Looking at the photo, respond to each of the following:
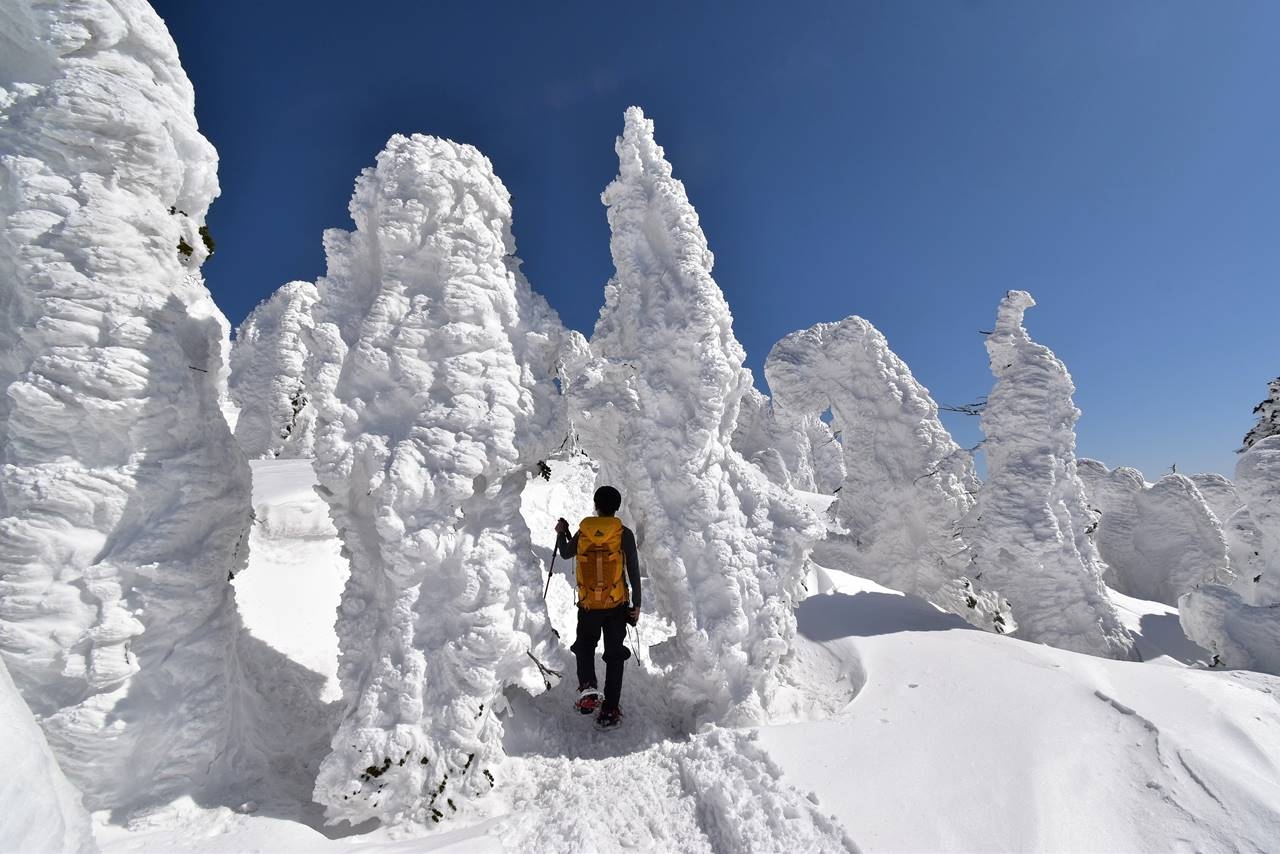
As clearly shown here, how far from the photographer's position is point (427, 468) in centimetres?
442

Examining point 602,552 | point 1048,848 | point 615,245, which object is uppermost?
point 615,245

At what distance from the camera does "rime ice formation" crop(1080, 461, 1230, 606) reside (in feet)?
43.0

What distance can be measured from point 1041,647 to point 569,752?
4.71 metres

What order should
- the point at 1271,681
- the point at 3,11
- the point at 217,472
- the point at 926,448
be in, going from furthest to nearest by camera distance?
the point at 926,448 < the point at 1271,681 < the point at 217,472 < the point at 3,11

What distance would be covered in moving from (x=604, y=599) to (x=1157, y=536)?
617 inches

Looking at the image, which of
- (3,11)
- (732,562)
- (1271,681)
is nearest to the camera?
(3,11)

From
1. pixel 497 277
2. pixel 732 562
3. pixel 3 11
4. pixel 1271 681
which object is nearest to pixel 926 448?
pixel 1271 681

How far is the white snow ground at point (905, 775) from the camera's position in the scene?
122 inches

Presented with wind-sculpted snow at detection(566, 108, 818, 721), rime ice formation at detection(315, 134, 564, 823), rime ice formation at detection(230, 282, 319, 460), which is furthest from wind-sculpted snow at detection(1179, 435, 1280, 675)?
rime ice formation at detection(230, 282, 319, 460)

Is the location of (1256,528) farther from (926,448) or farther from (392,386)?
(392,386)

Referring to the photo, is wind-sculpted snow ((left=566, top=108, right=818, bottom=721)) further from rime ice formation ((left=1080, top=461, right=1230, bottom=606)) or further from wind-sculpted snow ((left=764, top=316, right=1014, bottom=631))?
rime ice formation ((left=1080, top=461, right=1230, bottom=606))

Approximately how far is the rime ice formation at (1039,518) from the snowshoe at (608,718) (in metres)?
5.64

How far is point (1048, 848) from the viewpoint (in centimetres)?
294

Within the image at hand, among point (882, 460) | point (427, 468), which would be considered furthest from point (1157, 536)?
point (427, 468)
